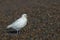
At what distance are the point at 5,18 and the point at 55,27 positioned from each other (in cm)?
250

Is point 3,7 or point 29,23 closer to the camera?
point 29,23

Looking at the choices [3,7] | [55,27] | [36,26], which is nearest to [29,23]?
[36,26]

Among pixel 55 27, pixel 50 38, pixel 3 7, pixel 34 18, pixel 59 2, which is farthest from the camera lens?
pixel 59 2

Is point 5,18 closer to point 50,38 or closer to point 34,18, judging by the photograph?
point 34,18

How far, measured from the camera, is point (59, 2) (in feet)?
46.5

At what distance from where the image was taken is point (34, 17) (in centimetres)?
1102

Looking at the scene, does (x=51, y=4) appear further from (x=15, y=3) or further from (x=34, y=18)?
(x=34, y=18)

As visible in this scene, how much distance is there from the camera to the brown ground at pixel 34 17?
8.50 meters

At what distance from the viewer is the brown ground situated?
27.9ft

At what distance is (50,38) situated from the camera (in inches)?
323

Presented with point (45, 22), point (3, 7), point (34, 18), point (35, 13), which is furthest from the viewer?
point (3, 7)

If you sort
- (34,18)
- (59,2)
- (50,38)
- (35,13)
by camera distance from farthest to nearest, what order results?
(59,2), (35,13), (34,18), (50,38)

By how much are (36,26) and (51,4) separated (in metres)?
4.55

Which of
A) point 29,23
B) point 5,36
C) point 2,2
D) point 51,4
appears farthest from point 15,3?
point 5,36
